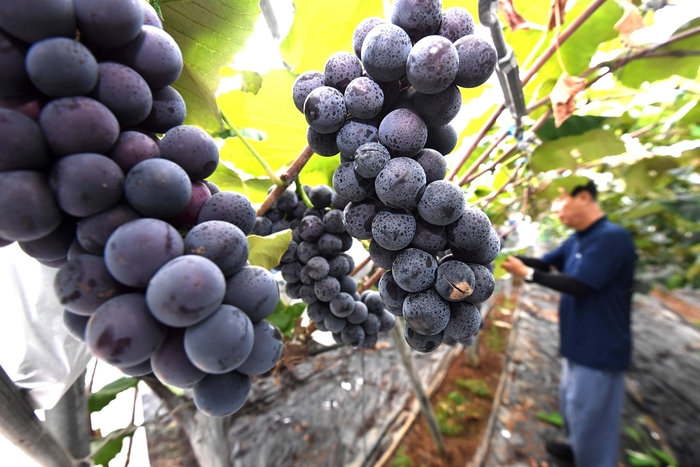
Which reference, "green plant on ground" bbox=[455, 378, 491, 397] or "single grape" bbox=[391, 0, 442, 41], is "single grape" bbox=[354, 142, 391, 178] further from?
"green plant on ground" bbox=[455, 378, 491, 397]

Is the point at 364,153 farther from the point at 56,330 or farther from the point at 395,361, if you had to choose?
the point at 395,361

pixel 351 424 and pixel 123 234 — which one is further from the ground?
pixel 123 234

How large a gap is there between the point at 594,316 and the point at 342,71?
9.17 ft

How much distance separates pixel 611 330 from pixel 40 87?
3083 mm

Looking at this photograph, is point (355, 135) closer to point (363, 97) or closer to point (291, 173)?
point (363, 97)

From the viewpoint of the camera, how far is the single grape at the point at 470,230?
1.32ft

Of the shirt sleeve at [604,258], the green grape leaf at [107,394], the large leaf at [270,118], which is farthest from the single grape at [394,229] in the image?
the shirt sleeve at [604,258]

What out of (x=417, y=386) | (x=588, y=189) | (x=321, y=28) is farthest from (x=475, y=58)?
(x=588, y=189)

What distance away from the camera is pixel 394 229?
1.32ft

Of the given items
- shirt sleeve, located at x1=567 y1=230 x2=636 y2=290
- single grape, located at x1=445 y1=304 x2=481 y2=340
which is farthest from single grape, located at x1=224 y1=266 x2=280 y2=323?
shirt sleeve, located at x1=567 y1=230 x2=636 y2=290

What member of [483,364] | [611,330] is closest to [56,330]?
[611,330]

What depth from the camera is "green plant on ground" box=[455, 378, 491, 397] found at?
3.10 metres

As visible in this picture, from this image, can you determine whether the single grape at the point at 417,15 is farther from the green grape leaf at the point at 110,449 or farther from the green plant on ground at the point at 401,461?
the green plant on ground at the point at 401,461

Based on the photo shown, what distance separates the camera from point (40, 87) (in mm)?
288
